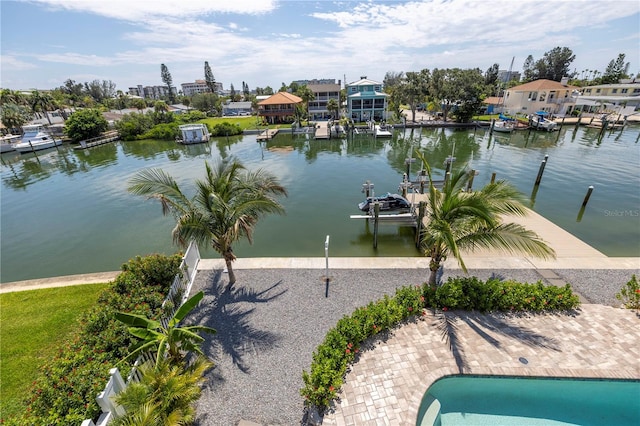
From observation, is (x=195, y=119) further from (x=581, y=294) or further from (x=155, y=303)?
(x=581, y=294)

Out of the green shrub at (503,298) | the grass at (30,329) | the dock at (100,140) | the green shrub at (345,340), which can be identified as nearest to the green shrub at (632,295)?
the green shrub at (503,298)

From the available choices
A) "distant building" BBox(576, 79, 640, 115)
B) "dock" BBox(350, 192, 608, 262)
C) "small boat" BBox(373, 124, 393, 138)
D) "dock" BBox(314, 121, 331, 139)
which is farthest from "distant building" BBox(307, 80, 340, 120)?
"dock" BBox(350, 192, 608, 262)

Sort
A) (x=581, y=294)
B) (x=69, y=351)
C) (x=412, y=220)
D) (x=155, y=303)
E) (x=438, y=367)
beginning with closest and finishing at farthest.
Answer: (x=69, y=351) → (x=438, y=367) → (x=155, y=303) → (x=581, y=294) → (x=412, y=220)

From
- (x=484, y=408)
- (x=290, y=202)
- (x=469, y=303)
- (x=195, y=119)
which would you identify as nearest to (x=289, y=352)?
(x=484, y=408)

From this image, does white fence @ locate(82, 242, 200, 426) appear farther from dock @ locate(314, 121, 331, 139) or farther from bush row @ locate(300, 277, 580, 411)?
dock @ locate(314, 121, 331, 139)

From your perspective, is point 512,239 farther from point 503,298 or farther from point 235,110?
point 235,110
